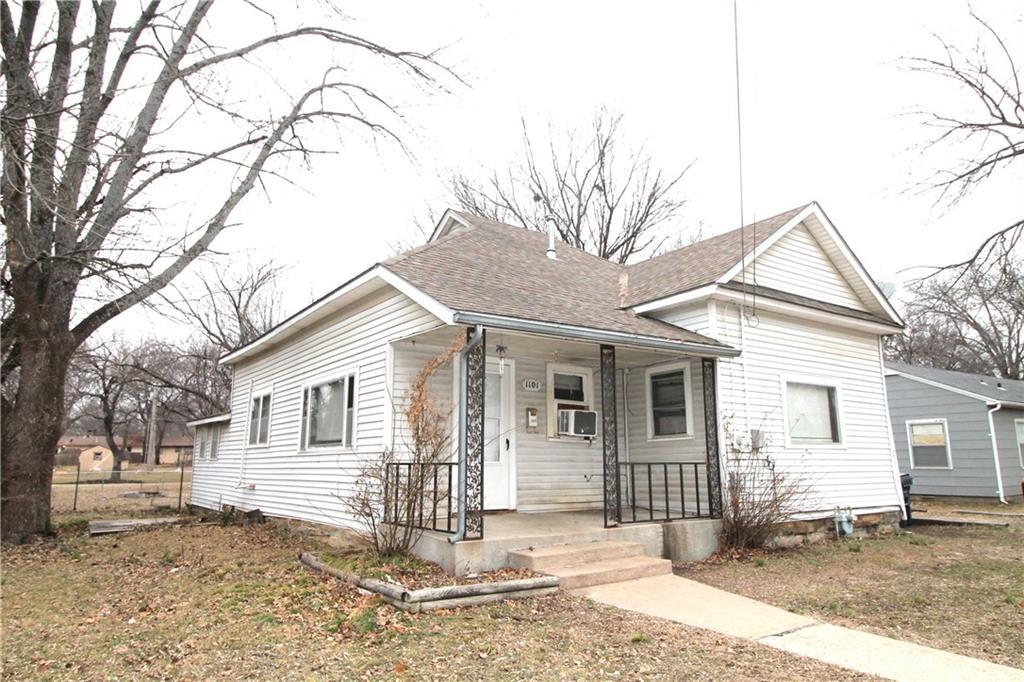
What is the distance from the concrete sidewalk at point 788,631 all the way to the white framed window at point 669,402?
3183 mm

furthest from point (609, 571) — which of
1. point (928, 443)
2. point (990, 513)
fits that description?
point (928, 443)

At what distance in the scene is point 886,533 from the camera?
1130 centimetres

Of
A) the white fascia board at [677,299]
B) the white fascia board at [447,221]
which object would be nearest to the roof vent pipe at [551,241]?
the white fascia board at [447,221]

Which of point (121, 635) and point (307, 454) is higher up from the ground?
point (307, 454)

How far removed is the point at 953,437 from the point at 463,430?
17.5 metres

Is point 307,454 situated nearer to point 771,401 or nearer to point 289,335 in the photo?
point 289,335

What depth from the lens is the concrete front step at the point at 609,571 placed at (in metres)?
A: 6.54

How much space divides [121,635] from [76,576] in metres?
3.45

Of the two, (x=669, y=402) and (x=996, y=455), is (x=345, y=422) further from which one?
(x=996, y=455)

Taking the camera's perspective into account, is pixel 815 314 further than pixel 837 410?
No

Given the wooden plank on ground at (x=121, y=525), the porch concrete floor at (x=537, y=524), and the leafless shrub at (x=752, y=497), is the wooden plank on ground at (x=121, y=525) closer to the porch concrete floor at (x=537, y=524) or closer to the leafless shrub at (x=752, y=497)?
the porch concrete floor at (x=537, y=524)

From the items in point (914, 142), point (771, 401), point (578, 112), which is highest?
point (578, 112)

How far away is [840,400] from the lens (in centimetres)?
1134

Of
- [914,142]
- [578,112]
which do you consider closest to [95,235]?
[914,142]
